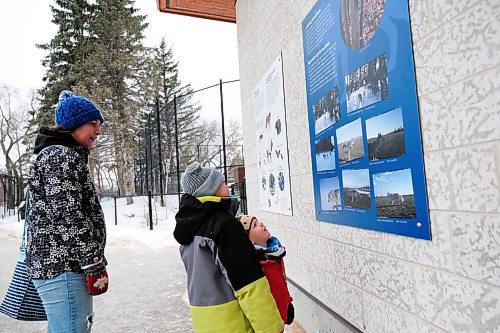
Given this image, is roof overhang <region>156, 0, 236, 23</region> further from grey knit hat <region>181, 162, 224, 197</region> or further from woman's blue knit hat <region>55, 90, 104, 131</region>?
grey knit hat <region>181, 162, 224, 197</region>

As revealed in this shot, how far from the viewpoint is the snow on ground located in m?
9.79

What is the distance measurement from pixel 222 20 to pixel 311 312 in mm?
5510

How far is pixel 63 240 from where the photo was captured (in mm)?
1959

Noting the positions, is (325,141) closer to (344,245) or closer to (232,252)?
(344,245)

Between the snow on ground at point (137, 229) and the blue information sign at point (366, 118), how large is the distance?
755cm

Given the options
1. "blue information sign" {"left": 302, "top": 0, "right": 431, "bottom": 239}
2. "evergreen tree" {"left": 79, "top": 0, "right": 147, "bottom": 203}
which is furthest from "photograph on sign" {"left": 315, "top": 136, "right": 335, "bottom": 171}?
"evergreen tree" {"left": 79, "top": 0, "right": 147, "bottom": 203}

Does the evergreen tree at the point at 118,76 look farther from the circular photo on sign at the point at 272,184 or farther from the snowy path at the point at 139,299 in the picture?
the circular photo on sign at the point at 272,184

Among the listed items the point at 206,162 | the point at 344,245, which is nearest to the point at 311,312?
the point at 344,245

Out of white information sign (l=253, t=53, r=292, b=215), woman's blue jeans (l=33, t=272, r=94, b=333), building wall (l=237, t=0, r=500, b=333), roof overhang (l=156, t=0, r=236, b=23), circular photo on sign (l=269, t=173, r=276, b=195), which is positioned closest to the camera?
building wall (l=237, t=0, r=500, b=333)

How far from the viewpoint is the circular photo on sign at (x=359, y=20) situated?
182 cm

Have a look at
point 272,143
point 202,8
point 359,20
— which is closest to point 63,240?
point 359,20

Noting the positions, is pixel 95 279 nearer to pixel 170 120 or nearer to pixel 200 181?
pixel 200 181

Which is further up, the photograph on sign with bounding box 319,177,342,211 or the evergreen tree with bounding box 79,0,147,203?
the evergreen tree with bounding box 79,0,147,203

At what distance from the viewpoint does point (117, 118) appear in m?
20.3
